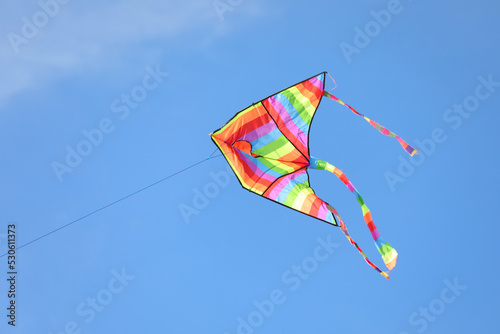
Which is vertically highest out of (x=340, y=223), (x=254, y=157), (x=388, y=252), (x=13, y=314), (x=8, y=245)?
(x=8, y=245)

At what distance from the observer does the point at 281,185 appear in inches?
368

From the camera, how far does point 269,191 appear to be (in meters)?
9.20

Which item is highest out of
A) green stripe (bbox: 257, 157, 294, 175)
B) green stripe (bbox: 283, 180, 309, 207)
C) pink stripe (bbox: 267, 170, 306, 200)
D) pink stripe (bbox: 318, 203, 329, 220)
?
green stripe (bbox: 257, 157, 294, 175)

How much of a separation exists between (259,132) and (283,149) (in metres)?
0.62

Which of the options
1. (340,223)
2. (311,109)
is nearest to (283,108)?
(311,109)

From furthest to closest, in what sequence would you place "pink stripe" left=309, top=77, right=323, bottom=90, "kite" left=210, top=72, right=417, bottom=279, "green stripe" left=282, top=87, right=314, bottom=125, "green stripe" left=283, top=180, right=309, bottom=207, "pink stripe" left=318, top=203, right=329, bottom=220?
"pink stripe" left=309, top=77, right=323, bottom=90 → "green stripe" left=282, top=87, right=314, bottom=125 → "green stripe" left=283, top=180, right=309, bottom=207 → "kite" left=210, top=72, right=417, bottom=279 → "pink stripe" left=318, top=203, right=329, bottom=220

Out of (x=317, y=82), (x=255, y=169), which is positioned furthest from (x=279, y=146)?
(x=317, y=82)

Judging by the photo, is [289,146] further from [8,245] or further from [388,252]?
[8,245]

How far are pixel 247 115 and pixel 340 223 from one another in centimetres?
243

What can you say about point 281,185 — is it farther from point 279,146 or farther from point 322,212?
point 322,212

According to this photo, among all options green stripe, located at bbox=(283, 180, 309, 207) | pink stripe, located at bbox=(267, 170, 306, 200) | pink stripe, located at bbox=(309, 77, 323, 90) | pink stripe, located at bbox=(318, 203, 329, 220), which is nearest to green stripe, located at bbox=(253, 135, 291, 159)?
pink stripe, located at bbox=(267, 170, 306, 200)

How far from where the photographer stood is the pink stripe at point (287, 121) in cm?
919

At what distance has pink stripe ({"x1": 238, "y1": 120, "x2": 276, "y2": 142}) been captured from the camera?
9.18 meters

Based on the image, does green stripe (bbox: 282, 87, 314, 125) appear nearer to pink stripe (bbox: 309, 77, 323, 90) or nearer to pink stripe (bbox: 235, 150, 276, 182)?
pink stripe (bbox: 309, 77, 323, 90)
